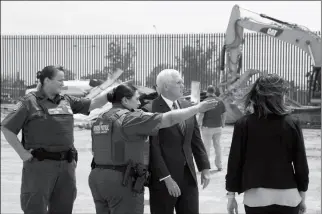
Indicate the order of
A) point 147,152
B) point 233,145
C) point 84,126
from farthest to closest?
1. point 84,126
2. point 147,152
3. point 233,145

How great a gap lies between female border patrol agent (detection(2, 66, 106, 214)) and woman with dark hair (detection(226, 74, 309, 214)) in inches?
81.7

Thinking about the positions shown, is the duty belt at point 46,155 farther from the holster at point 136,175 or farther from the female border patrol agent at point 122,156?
the holster at point 136,175

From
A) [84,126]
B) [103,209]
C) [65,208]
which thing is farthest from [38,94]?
[84,126]

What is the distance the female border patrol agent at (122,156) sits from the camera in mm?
5285

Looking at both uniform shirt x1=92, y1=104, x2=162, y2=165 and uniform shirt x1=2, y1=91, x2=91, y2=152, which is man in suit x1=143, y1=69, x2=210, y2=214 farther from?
uniform shirt x1=2, y1=91, x2=91, y2=152

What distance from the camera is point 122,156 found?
535 centimetres

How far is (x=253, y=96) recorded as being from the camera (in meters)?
4.62

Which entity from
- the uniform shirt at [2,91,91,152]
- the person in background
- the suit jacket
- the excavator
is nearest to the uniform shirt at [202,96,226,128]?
the person in background

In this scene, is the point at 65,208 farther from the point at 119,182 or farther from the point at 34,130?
the point at 119,182

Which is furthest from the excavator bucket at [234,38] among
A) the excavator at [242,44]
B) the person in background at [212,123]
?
the person in background at [212,123]

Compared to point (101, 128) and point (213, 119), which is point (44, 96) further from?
point (213, 119)

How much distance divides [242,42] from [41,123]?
17.9 meters

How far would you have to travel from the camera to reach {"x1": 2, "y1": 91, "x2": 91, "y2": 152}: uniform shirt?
614 cm

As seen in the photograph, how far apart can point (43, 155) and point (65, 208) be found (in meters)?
0.51
